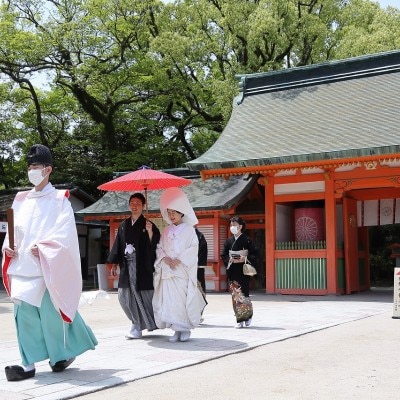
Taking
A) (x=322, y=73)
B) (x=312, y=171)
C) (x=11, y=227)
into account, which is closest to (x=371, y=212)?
(x=312, y=171)

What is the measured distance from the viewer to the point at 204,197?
1716cm

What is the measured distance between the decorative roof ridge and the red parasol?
10.5 m

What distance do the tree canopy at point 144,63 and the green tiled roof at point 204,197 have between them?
4.11 m

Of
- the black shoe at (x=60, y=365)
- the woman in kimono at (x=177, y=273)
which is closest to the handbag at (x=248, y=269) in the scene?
the woman in kimono at (x=177, y=273)

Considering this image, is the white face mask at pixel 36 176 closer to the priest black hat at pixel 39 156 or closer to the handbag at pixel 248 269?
the priest black hat at pixel 39 156

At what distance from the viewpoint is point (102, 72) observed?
24328 mm

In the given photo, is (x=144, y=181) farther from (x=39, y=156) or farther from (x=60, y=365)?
(x=60, y=365)

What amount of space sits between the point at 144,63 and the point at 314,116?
1084 cm

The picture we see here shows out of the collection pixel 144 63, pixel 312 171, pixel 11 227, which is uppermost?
A: pixel 144 63

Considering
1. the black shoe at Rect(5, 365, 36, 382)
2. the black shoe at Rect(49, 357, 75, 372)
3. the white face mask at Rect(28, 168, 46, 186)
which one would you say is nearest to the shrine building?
the white face mask at Rect(28, 168, 46, 186)

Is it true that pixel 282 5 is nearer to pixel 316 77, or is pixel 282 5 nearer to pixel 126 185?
pixel 316 77

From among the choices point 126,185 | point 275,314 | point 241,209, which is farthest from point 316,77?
point 126,185

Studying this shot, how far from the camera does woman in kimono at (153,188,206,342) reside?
686cm

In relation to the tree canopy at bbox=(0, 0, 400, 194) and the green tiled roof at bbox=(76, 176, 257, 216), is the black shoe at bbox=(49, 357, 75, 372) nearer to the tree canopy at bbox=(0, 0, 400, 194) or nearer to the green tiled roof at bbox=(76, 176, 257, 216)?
the green tiled roof at bbox=(76, 176, 257, 216)
